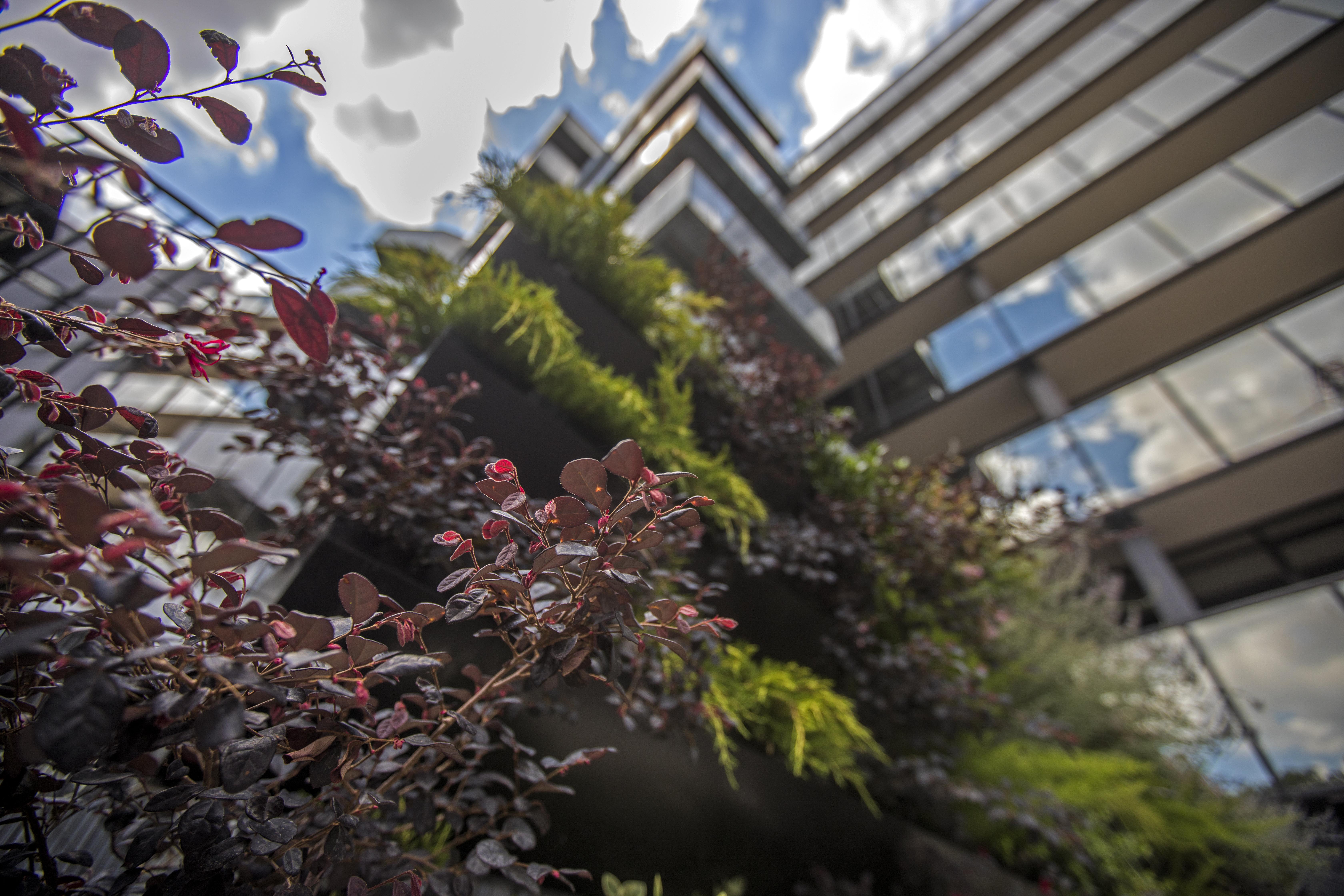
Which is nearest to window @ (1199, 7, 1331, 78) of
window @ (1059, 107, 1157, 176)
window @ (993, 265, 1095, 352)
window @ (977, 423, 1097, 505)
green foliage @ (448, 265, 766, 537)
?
window @ (1059, 107, 1157, 176)

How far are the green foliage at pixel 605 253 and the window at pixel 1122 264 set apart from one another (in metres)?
7.48

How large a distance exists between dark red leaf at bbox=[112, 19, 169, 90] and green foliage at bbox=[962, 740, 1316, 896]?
382 cm

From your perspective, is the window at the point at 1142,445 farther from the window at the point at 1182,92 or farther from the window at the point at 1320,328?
the window at the point at 1182,92

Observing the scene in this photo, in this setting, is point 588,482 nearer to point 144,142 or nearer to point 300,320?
point 300,320

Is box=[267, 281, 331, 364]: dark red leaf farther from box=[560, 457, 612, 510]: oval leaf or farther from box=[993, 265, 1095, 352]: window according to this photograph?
box=[993, 265, 1095, 352]: window

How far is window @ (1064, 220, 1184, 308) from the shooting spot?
23.3ft

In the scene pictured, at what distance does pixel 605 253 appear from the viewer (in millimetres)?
3023

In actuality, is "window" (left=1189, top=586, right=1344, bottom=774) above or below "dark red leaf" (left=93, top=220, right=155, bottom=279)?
above

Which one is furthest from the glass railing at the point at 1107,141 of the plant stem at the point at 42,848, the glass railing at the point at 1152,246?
the plant stem at the point at 42,848

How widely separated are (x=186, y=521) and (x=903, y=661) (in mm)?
2977

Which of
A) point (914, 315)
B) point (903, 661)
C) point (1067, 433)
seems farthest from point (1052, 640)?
point (914, 315)

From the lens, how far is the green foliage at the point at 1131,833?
8.82 feet

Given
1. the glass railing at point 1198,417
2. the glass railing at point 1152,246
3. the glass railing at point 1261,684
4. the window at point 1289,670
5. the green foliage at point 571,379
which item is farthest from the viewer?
the glass railing at point 1152,246

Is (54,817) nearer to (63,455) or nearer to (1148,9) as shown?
(63,455)
